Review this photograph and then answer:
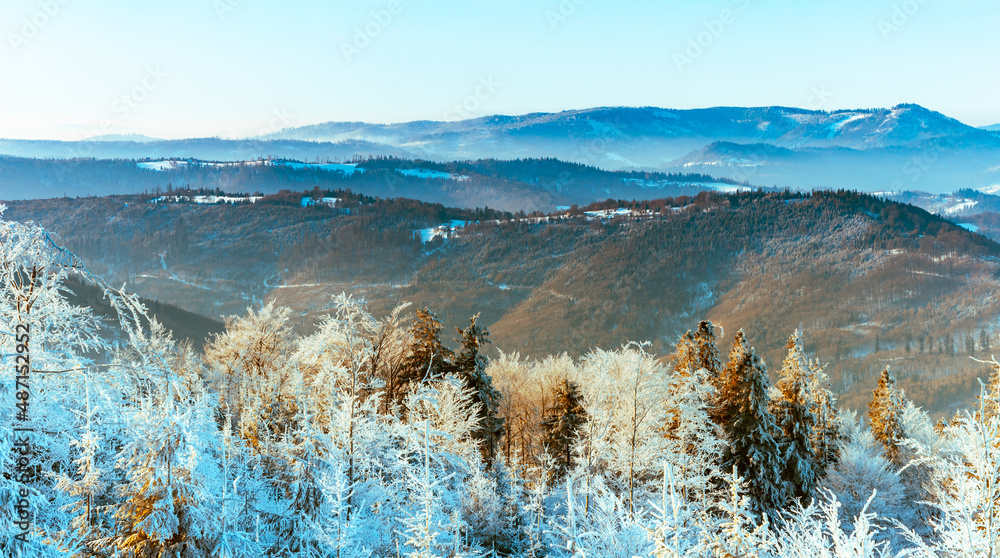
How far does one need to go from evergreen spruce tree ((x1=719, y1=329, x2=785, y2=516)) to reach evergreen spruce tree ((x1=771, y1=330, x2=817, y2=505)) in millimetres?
1009

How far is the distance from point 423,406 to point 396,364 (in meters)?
5.01

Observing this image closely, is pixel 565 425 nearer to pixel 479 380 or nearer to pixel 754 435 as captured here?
pixel 479 380

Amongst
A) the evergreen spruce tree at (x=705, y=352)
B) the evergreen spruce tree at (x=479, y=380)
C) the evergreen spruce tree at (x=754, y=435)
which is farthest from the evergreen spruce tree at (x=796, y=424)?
the evergreen spruce tree at (x=479, y=380)

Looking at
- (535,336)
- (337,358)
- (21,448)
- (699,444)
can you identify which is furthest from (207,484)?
(535,336)

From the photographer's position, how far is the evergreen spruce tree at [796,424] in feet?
104

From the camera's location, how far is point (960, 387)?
137 m

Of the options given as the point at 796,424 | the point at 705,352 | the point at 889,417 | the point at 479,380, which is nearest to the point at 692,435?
the point at 705,352

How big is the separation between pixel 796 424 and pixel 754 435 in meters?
3.65

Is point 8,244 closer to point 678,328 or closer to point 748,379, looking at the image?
point 748,379

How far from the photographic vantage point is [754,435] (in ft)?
100

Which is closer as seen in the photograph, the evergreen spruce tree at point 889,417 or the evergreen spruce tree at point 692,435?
the evergreen spruce tree at point 692,435

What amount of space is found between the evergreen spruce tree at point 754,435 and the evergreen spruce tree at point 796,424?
1009mm

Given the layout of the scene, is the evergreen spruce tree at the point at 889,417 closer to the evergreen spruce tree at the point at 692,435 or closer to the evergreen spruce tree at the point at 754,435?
the evergreen spruce tree at the point at 754,435

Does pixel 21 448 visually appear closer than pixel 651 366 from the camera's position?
Yes
